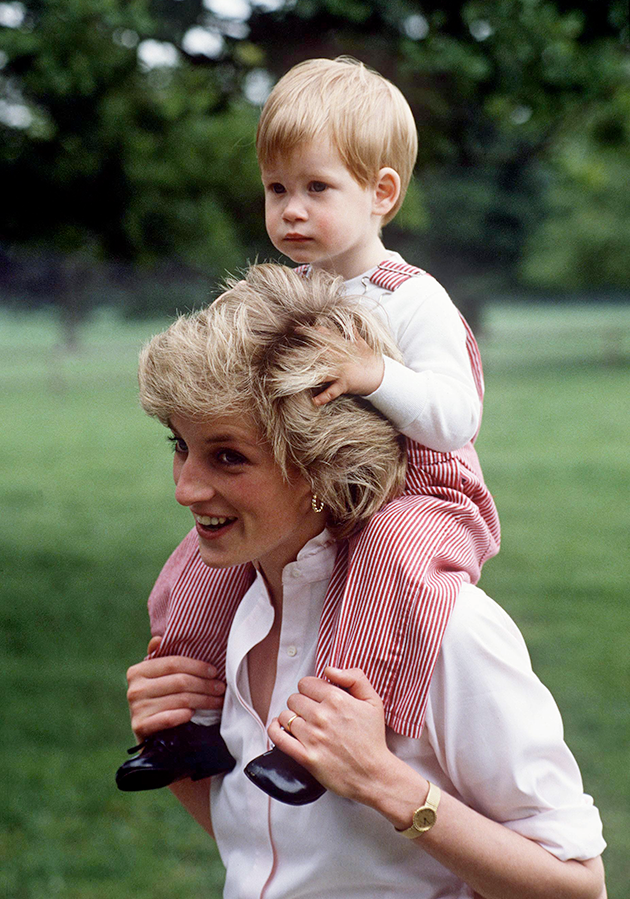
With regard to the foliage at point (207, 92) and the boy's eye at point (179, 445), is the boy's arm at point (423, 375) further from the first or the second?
the foliage at point (207, 92)

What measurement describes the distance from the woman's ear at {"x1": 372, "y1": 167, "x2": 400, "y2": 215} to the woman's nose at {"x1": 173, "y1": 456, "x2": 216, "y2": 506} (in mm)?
612

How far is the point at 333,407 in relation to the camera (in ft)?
5.54

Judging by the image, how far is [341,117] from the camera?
1838 millimetres

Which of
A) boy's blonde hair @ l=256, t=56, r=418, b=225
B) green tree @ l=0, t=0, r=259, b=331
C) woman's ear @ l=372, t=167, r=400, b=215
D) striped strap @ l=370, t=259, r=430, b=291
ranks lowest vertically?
striped strap @ l=370, t=259, r=430, b=291

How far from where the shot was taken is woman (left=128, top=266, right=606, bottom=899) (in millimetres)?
1597

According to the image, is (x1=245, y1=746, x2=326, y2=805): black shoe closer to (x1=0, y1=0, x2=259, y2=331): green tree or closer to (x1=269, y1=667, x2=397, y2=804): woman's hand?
(x1=269, y1=667, x2=397, y2=804): woman's hand

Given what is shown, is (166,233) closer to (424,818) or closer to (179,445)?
(179,445)

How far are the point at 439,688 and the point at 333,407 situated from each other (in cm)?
47

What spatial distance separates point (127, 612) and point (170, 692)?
6.45 m

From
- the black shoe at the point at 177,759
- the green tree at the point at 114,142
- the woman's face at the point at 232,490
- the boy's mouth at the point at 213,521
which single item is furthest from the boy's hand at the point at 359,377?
the green tree at the point at 114,142

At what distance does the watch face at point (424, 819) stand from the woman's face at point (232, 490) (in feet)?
1.57

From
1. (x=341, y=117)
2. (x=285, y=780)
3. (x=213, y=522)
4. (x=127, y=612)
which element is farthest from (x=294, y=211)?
(x=127, y=612)

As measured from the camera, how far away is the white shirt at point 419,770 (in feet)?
5.30

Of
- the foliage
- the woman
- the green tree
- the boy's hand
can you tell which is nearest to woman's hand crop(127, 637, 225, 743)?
the woman
